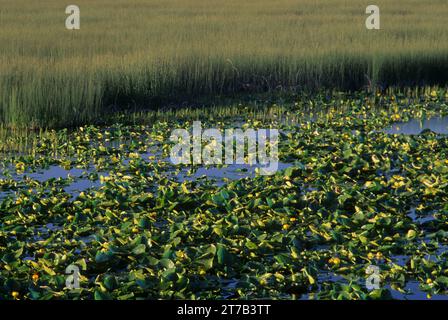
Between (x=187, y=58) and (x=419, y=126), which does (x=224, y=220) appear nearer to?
(x=419, y=126)

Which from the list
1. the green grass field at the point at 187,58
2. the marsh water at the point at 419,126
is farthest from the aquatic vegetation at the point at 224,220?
the green grass field at the point at 187,58

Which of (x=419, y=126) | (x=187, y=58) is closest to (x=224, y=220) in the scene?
(x=419, y=126)

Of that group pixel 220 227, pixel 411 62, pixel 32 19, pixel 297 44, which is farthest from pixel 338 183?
pixel 32 19

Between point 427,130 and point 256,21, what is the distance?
893 cm

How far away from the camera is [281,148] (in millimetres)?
8250

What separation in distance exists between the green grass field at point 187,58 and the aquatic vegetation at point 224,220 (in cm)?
107

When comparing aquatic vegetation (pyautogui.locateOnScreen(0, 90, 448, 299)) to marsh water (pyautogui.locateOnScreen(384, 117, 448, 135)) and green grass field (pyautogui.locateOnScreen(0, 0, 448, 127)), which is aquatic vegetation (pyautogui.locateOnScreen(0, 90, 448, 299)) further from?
green grass field (pyautogui.locateOnScreen(0, 0, 448, 127))

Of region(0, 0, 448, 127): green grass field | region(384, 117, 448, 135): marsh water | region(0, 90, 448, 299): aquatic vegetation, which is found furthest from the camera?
region(0, 0, 448, 127): green grass field

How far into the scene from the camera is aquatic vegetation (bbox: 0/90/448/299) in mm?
4859

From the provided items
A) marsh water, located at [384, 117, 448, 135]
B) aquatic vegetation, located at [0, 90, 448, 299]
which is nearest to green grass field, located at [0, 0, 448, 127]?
aquatic vegetation, located at [0, 90, 448, 299]

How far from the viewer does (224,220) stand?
5.88 meters

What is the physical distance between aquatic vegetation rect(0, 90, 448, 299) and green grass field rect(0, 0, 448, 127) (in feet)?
3.49

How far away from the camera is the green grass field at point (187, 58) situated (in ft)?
32.7
